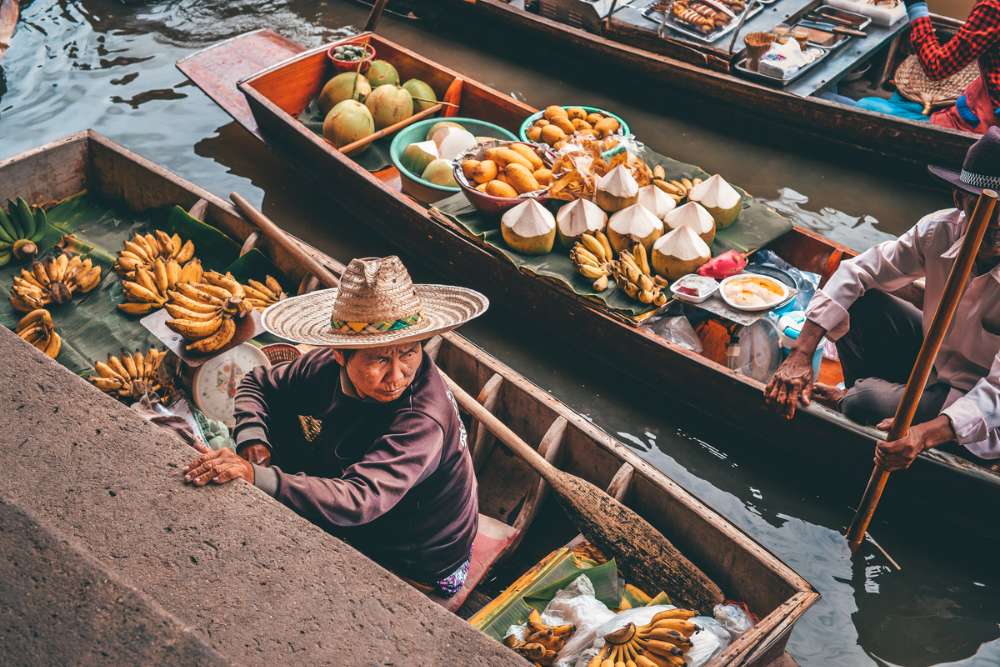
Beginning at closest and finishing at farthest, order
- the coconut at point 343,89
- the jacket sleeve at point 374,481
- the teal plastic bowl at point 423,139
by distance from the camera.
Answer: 1. the jacket sleeve at point 374,481
2. the teal plastic bowl at point 423,139
3. the coconut at point 343,89

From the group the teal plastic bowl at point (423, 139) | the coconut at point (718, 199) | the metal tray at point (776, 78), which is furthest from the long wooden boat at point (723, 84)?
the coconut at point (718, 199)

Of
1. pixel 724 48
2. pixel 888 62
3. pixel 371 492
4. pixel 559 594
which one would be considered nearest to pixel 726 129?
pixel 724 48

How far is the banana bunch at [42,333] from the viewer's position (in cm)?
453

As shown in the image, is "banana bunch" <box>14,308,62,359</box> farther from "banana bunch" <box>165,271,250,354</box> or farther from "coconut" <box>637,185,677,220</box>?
"coconut" <box>637,185,677,220</box>

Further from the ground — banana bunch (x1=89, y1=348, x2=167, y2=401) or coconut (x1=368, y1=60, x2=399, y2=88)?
coconut (x1=368, y1=60, x2=399, y2=88)

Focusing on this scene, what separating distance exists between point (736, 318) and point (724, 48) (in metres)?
3.61

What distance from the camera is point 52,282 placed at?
193 inches

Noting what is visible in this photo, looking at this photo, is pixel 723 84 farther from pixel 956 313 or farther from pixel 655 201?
pixel 956 313

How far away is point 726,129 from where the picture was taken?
7258mm

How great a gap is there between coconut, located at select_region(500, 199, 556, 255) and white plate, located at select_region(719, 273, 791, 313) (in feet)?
3.49

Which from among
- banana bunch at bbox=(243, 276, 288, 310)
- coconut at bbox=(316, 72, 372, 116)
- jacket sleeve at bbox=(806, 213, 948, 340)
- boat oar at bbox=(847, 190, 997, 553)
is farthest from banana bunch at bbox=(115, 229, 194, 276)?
boat oar at bbox=(847, 190, 997, 553)

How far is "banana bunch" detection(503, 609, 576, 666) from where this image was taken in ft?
9.76

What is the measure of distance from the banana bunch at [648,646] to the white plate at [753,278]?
2.11 meters

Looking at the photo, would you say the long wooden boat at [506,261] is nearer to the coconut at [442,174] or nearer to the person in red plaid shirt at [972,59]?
the coconut at [442,174]
